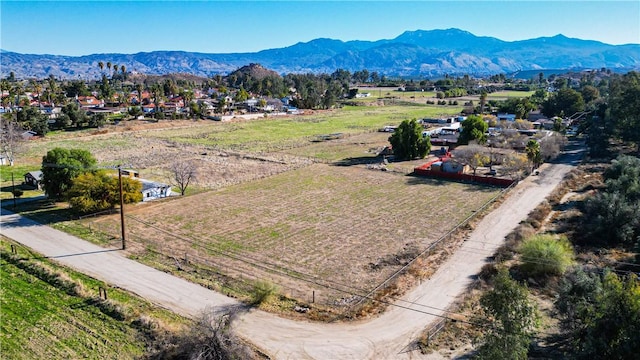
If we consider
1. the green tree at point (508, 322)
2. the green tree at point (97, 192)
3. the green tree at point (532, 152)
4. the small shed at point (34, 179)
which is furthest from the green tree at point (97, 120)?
the green tree at point (508, 322)

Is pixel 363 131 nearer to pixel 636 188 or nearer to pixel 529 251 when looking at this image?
pixel 636 188

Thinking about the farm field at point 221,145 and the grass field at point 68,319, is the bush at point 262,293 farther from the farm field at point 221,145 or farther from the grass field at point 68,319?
the farm field at point 221,145

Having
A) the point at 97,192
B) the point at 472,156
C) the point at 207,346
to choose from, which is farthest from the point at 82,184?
the point at 472,156

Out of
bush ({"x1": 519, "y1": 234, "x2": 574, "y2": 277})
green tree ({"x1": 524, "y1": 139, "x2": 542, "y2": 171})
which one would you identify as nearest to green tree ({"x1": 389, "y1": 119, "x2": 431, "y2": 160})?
green tree ({"x1": 524, "y1": 139, "x2": 542, "y2": 171})

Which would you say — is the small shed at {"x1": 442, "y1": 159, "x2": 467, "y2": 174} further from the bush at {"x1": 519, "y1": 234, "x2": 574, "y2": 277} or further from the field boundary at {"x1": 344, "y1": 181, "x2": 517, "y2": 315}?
the bush at {"x1": 519, "y1": 234, "x2": 574, "y2": 277}

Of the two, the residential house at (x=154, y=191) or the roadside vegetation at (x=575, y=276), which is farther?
the residential house at (x=154, y=191)

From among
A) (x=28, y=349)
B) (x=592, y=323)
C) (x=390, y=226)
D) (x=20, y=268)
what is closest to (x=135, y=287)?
(x=28, y=349)

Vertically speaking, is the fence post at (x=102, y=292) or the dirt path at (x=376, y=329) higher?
the fence post at (x=102, y=292)

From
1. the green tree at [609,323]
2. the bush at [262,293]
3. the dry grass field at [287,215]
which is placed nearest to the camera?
the green tree at [609,323]
